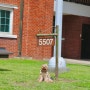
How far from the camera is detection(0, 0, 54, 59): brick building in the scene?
826 inches

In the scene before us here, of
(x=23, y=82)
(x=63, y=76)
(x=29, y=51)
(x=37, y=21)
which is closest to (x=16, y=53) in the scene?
(x=29, y=51)

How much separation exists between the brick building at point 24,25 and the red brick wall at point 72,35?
4.36 metres

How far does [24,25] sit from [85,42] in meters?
7.53

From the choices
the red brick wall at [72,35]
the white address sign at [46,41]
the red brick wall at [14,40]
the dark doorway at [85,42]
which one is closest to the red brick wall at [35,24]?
the red brick wall at [14,40]

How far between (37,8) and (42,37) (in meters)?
10.6

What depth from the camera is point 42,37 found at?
11.6 m

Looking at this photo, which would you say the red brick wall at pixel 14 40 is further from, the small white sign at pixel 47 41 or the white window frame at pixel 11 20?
the small white sign at pixel 47 41

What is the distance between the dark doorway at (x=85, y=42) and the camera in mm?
27788

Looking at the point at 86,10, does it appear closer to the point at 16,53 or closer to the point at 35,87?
the point at 16,53

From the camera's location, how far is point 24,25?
21.7 metres

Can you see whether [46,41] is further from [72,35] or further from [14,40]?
[72,35]

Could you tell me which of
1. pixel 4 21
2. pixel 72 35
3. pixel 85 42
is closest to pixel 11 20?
pixel 4 21

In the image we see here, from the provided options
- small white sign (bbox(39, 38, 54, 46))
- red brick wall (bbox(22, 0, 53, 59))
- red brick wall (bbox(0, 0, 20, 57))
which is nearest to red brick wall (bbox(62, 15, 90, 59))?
red brick wall (bbox(22, 0, 53, 59))

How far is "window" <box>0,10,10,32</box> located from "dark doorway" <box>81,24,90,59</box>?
25.8 feet
